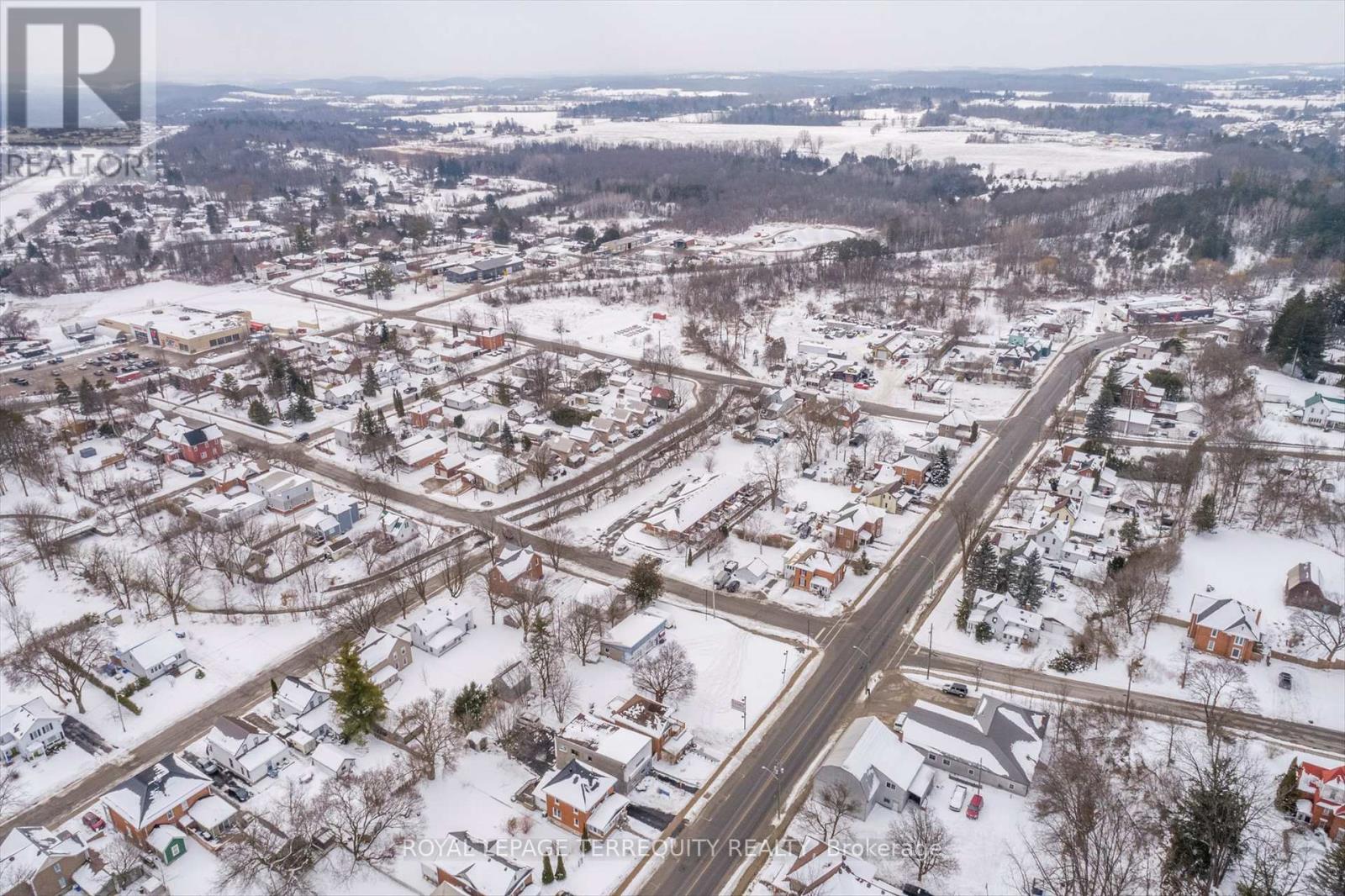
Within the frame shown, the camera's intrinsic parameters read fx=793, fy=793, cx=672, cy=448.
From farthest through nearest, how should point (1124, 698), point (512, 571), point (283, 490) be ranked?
point (283, 490) → point (512, 571) → point (1124, 698)

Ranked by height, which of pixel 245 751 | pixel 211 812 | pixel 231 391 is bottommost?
pixel 211 812

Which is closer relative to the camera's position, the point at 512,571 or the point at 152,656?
the point at 152,656

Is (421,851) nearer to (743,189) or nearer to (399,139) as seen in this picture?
(743,189)

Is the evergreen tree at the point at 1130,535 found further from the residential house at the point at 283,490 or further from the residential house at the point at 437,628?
the residential house at the point at 283,490

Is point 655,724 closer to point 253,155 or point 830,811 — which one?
point 830,811

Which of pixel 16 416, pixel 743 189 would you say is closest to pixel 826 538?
pixel 16 416

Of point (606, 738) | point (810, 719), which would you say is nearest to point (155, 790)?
point (606, 738)
